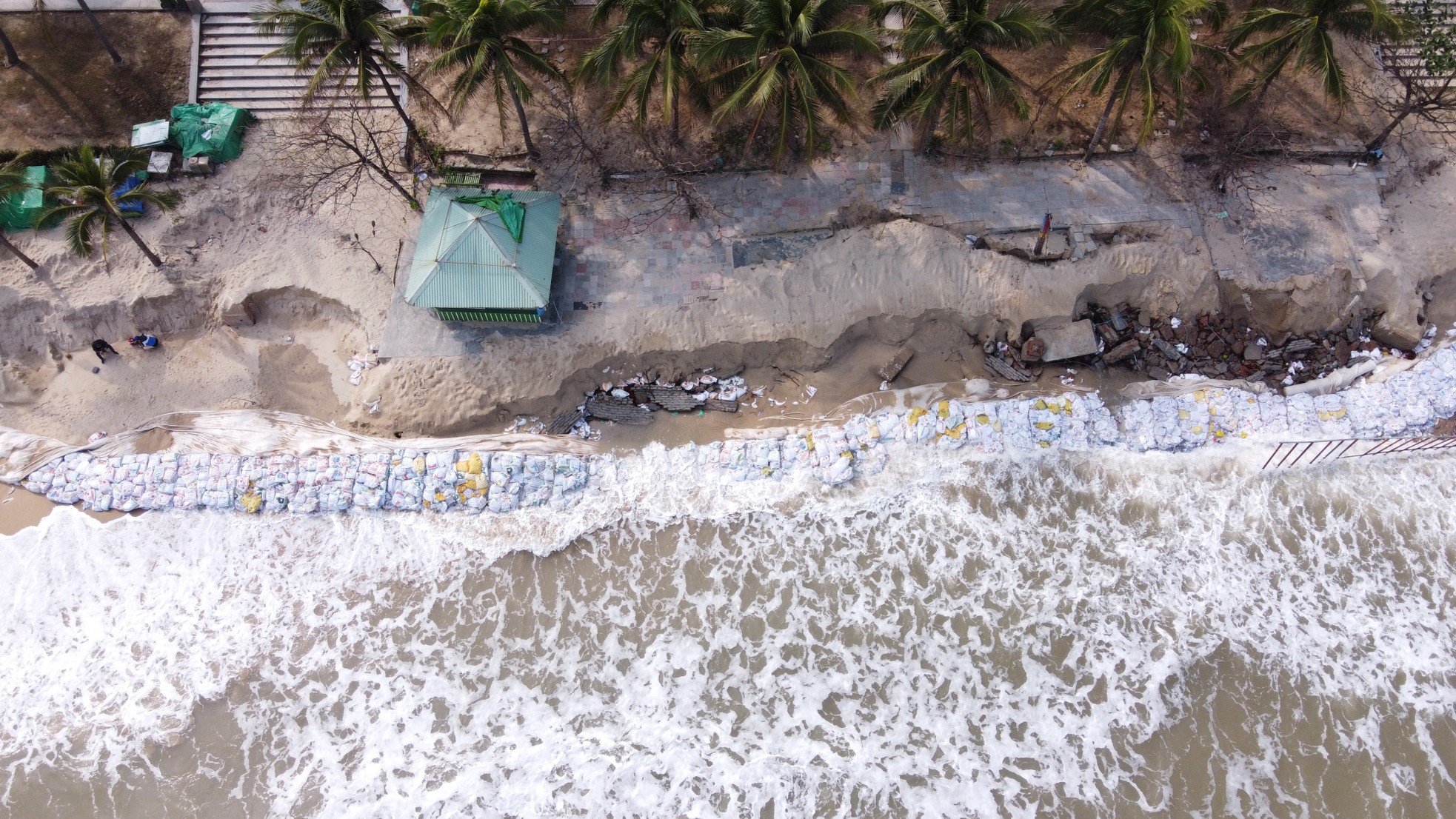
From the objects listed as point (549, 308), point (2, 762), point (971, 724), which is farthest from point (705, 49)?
point (2, 762)

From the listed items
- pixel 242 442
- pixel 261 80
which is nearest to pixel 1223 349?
pixel 242 442

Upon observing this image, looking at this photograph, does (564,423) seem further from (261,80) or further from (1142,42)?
(1142,42)

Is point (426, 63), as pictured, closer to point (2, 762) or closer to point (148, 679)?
point (148, 679)

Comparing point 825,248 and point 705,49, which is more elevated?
point 705,49

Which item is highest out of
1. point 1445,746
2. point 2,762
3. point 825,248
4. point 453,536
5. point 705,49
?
point 705,49

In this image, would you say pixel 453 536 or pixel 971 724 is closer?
pixel 971 724

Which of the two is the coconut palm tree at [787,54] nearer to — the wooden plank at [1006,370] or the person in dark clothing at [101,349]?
the wooden plank at [1006,370]

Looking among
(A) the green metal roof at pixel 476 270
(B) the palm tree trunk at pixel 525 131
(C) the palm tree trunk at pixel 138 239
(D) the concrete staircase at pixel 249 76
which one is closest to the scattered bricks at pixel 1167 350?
(A) the green metal roof at pixel 476 270
